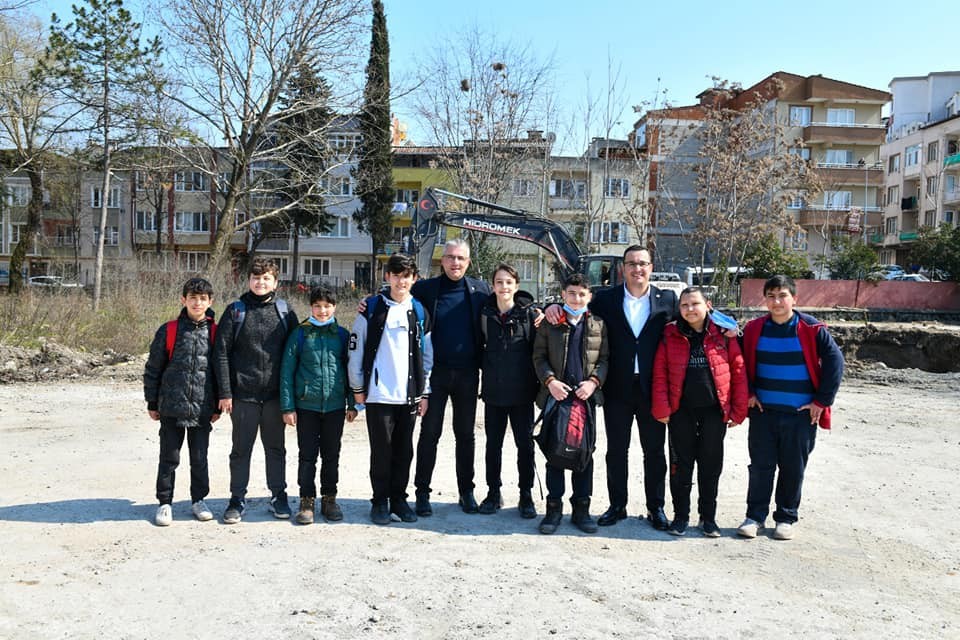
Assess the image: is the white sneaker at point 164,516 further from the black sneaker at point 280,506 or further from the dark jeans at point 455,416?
the dark jeans at point 455,416

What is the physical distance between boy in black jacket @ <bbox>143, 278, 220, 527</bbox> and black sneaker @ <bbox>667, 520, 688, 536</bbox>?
136 inches

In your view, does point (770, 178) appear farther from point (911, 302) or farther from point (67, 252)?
point (67, 252)

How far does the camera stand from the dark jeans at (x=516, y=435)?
5.87m

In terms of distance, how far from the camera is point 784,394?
18.2 feet

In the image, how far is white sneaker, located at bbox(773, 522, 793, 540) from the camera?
5.59 meters

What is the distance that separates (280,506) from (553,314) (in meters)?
2.55

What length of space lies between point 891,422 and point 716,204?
20479 millimetres

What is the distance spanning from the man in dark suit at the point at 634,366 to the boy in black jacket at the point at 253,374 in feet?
6.88

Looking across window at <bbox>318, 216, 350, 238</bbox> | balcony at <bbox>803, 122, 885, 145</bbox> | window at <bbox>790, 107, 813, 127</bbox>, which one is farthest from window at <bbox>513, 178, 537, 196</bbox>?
A: window at <bbox>790, 107, 813, 127</bbox>

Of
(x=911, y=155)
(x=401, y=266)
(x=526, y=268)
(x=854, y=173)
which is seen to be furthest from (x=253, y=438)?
(x=911, y=155)

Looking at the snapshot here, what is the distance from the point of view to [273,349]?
5676 mm

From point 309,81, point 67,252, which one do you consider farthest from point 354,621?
point 67,252

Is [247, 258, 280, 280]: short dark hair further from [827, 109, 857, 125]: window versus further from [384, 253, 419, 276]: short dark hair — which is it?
[827, 109, 857, 125]: window

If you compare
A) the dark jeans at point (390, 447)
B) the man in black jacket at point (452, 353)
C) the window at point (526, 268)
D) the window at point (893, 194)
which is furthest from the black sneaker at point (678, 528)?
the window at point (893, 194)
